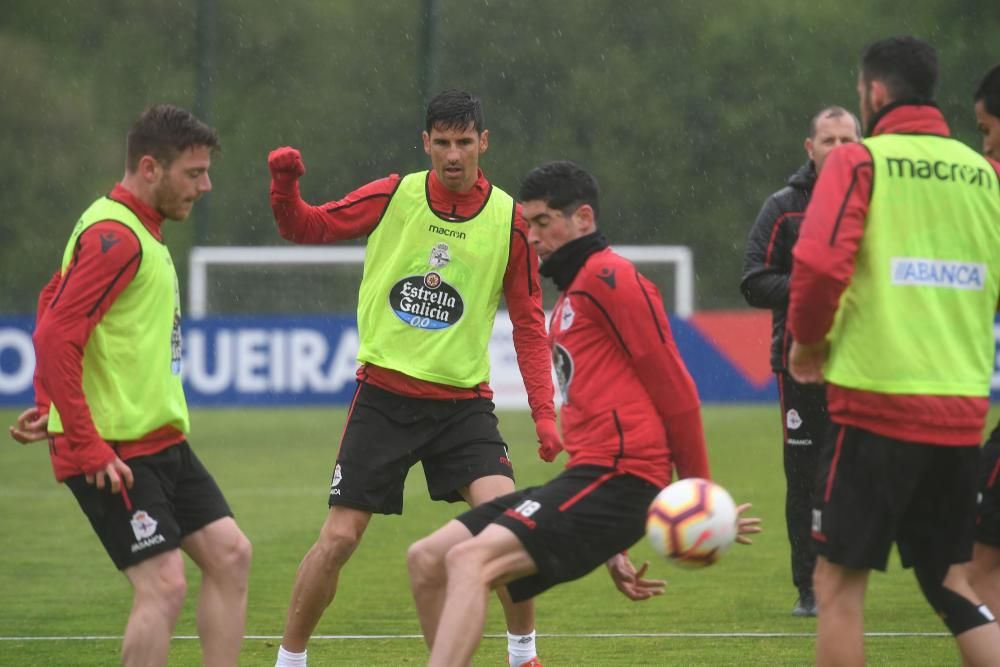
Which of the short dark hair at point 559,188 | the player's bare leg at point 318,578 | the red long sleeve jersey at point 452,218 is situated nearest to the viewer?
the short dark hair at point 559,188

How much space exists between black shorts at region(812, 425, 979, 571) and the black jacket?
2.47 meters

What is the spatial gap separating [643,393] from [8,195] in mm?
31334

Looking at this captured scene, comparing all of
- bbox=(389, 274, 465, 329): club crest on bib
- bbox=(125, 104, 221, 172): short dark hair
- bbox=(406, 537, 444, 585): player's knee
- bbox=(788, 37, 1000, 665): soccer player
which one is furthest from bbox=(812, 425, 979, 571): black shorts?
bbox=(125, 104, 221, 172): short dark hair

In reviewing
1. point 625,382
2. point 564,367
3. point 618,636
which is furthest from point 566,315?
point 618,636

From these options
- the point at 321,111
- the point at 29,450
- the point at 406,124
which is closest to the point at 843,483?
the point at 29,450

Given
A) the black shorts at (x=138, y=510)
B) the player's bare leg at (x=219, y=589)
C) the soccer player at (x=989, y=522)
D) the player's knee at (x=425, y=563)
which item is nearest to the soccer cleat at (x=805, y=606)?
the soccer player at (x=989, y=522)

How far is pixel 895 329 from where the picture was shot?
4.89 m

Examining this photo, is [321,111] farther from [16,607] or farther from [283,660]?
[283,660]

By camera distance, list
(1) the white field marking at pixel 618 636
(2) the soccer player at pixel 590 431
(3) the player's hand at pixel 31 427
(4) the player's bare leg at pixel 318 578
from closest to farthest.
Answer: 1. (2) the soccer player at pixel 590 431
2. (3) the player's hand at pixel 31 427
3. (4) the player's bare leg at pixel 318 578
4. (1) the white field marking at pixel 618 636

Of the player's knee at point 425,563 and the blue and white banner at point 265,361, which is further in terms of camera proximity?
the blue and white banner at point 265,361

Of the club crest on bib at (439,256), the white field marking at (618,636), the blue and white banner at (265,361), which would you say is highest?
the club crest on bib at (439,256)

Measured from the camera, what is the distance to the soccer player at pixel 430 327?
654cm

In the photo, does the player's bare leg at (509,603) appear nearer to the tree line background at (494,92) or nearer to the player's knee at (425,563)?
the player's knee at (425,563)

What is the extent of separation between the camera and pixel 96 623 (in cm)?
807
